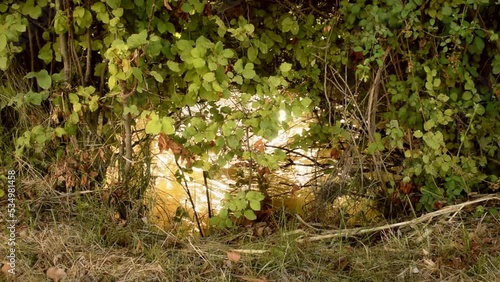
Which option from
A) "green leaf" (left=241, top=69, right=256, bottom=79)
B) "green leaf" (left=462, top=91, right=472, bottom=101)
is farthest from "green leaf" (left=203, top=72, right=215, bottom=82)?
"green leaf" (left=462, top=91, right=472, bottom=101)

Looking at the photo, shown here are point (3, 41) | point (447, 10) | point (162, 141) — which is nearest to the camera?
point (3, 41)

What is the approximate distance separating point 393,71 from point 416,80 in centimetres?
19

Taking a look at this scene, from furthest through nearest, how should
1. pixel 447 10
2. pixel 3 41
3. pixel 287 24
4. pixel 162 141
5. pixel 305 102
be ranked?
1. pixel 287 24
2. pixel 162 141
3. pixel 447 10
4. pixel 305 102
5. pixel 3 41

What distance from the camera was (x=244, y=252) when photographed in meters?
2.78

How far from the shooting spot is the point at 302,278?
104 inches

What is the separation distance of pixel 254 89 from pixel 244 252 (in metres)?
0.90

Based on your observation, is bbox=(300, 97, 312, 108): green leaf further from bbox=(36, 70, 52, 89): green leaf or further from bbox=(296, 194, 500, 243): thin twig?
bbox=(36, 70, 52, 89): green leaf

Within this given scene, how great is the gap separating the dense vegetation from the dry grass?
21cm

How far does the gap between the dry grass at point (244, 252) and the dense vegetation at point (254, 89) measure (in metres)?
0.21

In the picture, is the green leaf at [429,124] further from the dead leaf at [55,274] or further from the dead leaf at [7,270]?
the dead leaf at [7,270]

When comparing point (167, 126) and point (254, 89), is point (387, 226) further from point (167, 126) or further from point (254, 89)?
point (167, 126)

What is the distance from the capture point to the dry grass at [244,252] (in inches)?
103

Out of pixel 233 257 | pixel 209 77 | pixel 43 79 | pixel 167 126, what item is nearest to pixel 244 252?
pixel 233 257

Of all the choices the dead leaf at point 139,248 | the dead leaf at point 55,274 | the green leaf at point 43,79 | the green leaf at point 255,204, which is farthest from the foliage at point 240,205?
the green leaf at point 43,79
